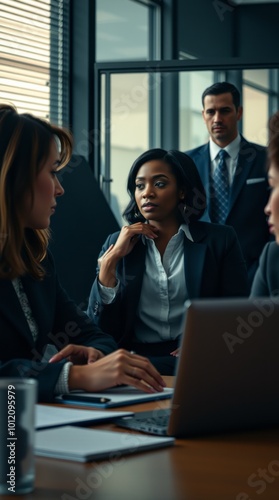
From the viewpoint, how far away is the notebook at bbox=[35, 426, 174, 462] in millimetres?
1297

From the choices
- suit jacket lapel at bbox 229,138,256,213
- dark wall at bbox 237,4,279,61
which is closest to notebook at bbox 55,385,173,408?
suit jacket lapel at bbox 229,138,256,213

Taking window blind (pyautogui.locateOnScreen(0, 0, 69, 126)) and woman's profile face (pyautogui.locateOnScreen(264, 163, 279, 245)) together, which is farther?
window blind (pyautogui.locateOnScreen(0, 0, 69, 126))

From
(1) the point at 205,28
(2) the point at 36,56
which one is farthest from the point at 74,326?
(1) the point at 205,28

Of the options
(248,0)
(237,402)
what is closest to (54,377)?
(237,402)

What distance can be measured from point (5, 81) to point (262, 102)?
19.5 ft

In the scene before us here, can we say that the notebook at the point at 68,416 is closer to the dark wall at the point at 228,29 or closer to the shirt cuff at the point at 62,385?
the shirt cuff at the point at 62,385

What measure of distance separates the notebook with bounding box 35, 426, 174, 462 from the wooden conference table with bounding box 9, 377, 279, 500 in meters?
0.01

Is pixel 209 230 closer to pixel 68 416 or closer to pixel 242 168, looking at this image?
pixel 242 168

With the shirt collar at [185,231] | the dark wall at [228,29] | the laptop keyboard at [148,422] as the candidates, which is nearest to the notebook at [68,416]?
the laptop keyboard at [148,422]

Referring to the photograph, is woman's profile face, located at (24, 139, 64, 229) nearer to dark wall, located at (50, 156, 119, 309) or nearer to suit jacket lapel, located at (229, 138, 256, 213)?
dark wall, located at (50, 156, 119, 309)

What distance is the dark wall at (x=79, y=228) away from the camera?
185 inches

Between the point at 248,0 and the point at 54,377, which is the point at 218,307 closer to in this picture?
the point at 54,377

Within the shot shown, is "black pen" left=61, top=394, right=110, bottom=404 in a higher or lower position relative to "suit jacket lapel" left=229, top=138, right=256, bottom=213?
lower

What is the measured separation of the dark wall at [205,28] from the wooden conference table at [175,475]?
761 centimetres
